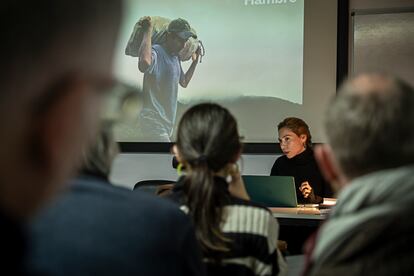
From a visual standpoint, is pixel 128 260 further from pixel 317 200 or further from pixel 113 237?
pixel 317 200

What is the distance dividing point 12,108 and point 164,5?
4408mm

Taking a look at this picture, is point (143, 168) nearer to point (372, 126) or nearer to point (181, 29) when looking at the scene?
point (181, 29)

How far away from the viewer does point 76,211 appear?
0.88 metres

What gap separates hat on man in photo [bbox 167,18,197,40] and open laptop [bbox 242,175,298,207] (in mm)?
1958

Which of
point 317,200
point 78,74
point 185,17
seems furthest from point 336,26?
point 78,74

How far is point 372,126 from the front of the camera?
0.96 m

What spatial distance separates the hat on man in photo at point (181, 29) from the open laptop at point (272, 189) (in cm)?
196

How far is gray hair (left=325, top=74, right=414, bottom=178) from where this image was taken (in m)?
0.96

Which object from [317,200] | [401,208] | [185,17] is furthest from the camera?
[185,17]

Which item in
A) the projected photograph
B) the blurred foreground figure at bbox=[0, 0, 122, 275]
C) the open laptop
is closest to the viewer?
the blurred foreground figure at bbox=[0, 0, 122, 275]

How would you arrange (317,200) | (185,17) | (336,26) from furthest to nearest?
(185,17) < (336,26) < (317,200)

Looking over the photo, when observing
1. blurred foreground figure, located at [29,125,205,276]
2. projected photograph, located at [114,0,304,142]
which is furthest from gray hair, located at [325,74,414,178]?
projected photograph, located at [114,0,304,142]

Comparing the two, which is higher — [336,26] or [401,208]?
[336,26]

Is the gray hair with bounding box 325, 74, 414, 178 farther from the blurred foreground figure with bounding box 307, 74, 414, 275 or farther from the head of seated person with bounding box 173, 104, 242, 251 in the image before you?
the head of seated person with bounding box 173, 104, 242, 251
